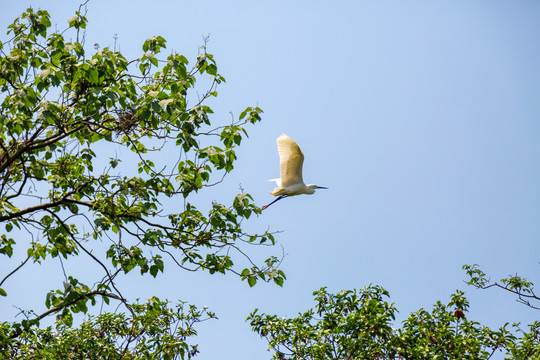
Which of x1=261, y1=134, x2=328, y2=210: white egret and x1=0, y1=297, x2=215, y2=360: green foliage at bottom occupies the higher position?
x1=261, y1=134, x2=328, y2=210: white egret

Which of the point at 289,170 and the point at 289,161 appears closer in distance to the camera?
the point at 289,161

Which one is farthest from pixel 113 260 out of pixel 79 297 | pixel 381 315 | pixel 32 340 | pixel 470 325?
pixel 470 325


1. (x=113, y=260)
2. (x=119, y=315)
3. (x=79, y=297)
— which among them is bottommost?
(x=79, y=297)

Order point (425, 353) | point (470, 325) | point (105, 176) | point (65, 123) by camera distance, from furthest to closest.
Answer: point (470, 325), point (425, 353), point (105, 176), point (65, 123)

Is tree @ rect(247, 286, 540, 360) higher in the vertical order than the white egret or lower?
lower

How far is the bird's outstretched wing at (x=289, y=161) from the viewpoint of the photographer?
29.8ft

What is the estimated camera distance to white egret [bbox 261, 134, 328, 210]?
29.9 feet

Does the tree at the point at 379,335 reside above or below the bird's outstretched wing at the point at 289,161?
below

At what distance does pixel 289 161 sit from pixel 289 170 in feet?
0.61

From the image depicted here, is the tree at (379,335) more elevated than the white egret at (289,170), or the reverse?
the white egret at (289,170)

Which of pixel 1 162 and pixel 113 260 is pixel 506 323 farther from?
pixel 1 162

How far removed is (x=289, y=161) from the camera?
30.6ft

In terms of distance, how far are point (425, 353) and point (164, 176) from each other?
13.7ft

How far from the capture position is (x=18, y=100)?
5656 mm
